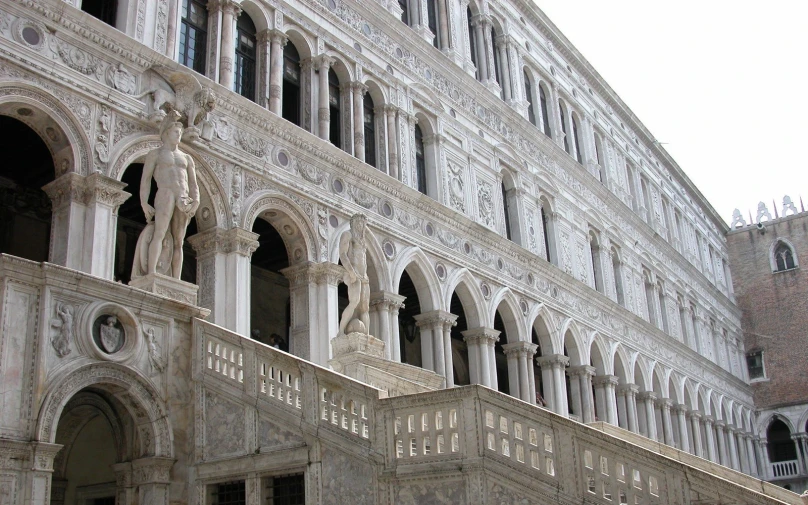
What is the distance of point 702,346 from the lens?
37.5 metres

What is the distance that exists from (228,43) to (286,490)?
8.66 metres

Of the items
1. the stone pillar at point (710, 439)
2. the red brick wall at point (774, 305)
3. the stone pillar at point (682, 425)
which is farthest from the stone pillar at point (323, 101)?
the red brick wall at point (774, 305)

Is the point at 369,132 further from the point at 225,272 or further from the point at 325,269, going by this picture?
the point at 225,272

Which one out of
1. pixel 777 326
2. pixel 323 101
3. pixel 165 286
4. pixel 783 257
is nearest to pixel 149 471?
pixel 165 286

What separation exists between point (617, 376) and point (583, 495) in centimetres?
2008

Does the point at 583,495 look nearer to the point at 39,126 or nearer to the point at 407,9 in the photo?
the point at 39,126

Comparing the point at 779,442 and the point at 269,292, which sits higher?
the point at 269,292

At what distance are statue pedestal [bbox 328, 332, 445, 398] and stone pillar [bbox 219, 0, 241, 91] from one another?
5301 mm

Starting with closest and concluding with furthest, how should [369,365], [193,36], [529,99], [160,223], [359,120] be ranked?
1. [160,223]
2. [369,365]
3. [193,36]
4. [359,120]
5. [529,99]

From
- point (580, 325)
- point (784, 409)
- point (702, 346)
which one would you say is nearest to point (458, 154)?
point (580, 325)

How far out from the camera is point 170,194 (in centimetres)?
1070

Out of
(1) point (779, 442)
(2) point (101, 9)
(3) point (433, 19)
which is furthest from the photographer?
(1) point (779, 442)

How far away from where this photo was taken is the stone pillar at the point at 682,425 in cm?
3114

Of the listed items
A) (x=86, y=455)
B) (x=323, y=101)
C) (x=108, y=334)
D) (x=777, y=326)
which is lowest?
(x=86, y=455)
